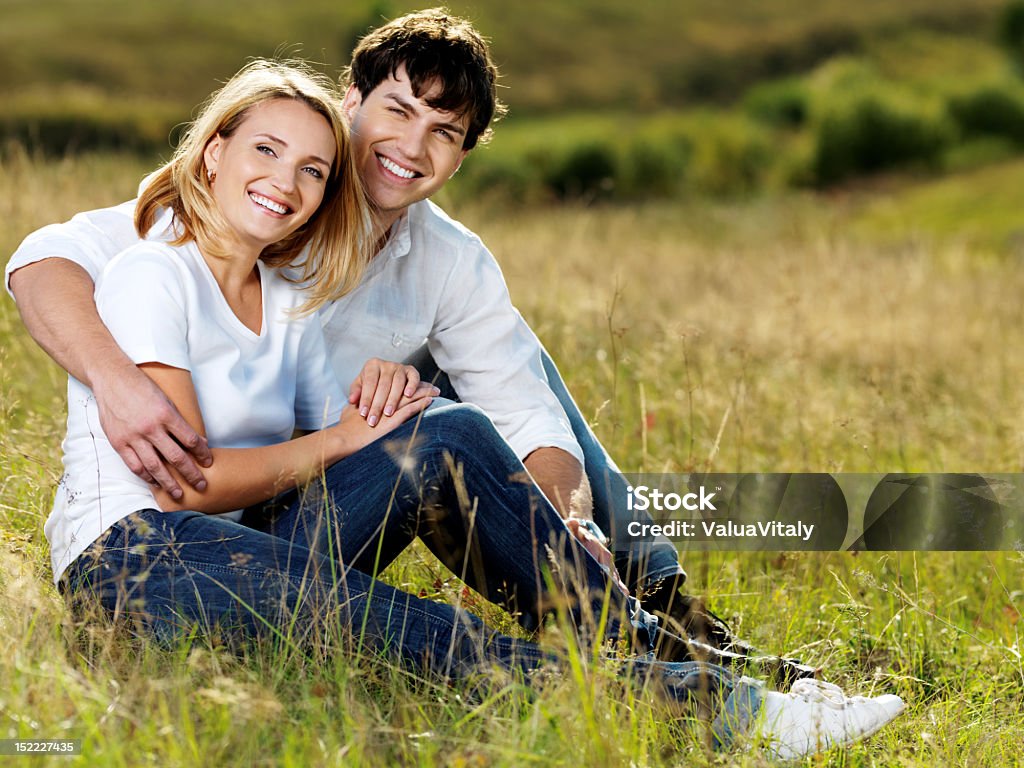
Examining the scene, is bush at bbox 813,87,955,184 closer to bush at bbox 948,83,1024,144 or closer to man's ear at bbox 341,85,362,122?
bush at bbox 948,83,1024,144

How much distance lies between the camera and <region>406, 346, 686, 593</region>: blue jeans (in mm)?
3057

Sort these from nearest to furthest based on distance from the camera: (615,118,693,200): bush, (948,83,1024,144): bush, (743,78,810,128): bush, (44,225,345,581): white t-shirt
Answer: (44,225,345,581): white t-shirt, (615,118,693,200): bush, (948,83,1024,144): bush, (743,78,810,128): bush

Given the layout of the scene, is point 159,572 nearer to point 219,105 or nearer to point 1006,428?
point 219,105

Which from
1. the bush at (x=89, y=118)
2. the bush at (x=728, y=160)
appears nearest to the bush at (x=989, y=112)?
the bush at (x=728, y=160)

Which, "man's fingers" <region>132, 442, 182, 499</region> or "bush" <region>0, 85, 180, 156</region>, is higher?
"bush" <region>0, 85, 180, 156</region>

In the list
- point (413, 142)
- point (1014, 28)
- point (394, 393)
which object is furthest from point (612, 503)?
point (1014, 28)

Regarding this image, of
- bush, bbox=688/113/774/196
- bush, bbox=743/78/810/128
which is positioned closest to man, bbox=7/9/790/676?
bush, bbox=688/113/774/196

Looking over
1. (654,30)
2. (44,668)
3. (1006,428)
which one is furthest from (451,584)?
(654,30)

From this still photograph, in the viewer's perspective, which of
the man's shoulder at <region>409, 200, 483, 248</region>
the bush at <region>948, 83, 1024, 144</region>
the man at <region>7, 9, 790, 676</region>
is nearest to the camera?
the man at <region>7, 9, 790, 676</region>

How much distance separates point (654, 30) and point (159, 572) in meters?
50.4

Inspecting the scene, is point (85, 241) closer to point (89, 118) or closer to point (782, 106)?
point (89, 118)

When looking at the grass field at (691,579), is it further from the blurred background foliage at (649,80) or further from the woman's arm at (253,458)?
the blurred background foliage at (649,80)

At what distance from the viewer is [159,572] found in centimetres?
235

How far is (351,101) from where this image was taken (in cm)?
326
